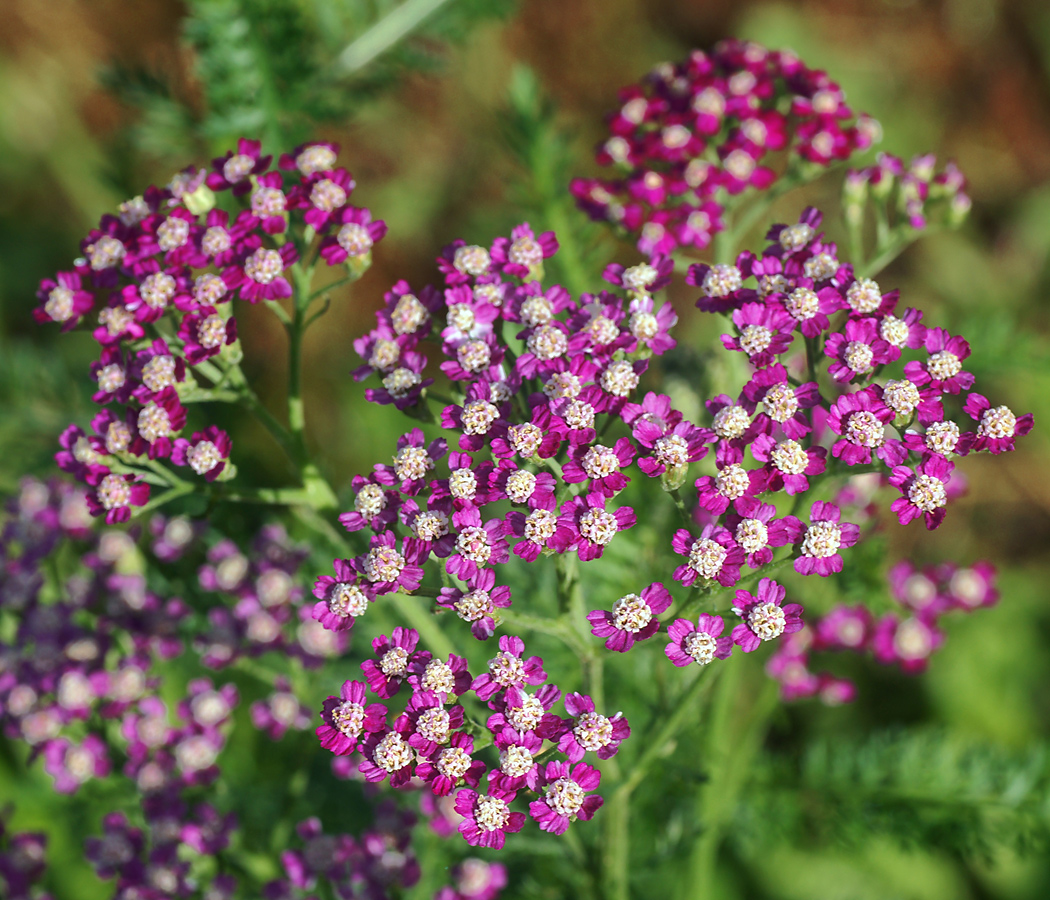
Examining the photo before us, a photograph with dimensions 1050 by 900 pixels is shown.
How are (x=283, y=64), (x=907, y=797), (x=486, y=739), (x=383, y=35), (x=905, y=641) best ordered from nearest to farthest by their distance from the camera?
1. (x=486, y=739)
2. (x=907, y=797)
3. (x=905, y=641)
4. (x=283, y=64)
5. (x=383, y=35)

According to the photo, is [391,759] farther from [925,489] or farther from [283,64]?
[283,64]

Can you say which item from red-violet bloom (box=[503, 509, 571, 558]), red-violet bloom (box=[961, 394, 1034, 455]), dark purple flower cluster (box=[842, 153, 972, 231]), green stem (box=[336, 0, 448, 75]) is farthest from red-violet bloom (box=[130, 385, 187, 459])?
green stem (box=[336, 0, 448, 75])

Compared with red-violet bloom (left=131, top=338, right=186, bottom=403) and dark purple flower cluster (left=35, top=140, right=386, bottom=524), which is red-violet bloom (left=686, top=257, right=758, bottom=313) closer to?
dark purple flower cluster (left=35, top=140, right=386, bottom=524)

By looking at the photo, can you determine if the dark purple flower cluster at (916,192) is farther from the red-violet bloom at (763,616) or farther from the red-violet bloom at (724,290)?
the red-violet bloom at (763,616)

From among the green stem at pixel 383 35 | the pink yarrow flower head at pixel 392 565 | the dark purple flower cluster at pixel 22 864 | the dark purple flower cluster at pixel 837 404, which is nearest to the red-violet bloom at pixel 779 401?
the dark purple flower cluster at pixel 837 404

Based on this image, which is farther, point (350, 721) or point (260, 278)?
point (260, 278)

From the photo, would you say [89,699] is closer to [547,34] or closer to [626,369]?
[626,369]

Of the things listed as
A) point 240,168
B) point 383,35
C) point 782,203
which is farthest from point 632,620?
point 782,203

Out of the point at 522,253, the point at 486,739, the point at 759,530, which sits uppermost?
the point at 522,253
